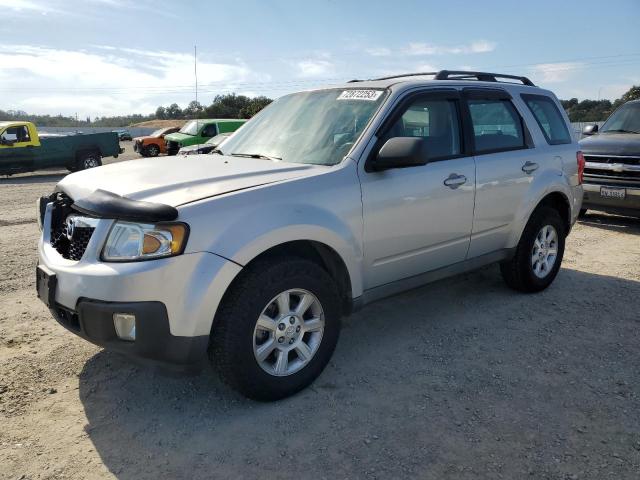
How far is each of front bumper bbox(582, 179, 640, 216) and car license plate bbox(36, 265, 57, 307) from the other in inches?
301

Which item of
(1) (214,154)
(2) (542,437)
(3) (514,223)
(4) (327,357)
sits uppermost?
(1) (214,154)

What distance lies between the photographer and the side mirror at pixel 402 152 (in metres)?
3.33

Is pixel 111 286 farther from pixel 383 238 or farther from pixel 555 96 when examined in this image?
pixel 555 96

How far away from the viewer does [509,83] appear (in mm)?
4973

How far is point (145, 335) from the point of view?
2674mm

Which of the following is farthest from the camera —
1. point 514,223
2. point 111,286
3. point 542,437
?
point 514,223

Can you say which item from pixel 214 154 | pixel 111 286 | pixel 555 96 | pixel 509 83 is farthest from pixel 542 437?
pixel 555 96

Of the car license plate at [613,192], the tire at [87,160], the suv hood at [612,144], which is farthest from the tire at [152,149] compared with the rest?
the car license plate at [613,192]

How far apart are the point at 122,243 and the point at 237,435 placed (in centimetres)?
117

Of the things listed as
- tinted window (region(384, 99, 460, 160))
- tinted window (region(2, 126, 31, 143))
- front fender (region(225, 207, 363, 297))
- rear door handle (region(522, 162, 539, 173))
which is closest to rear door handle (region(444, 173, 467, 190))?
tinted window (region(384, 99, 460, 160))

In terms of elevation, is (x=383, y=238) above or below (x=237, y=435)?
above

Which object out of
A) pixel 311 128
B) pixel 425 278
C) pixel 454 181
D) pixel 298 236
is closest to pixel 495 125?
pixel 454 181

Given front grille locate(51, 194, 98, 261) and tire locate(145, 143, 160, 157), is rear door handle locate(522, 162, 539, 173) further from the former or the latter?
tire locate(145, 143, 160, 157)

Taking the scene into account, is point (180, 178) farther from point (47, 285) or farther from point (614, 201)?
point (614, 201)
